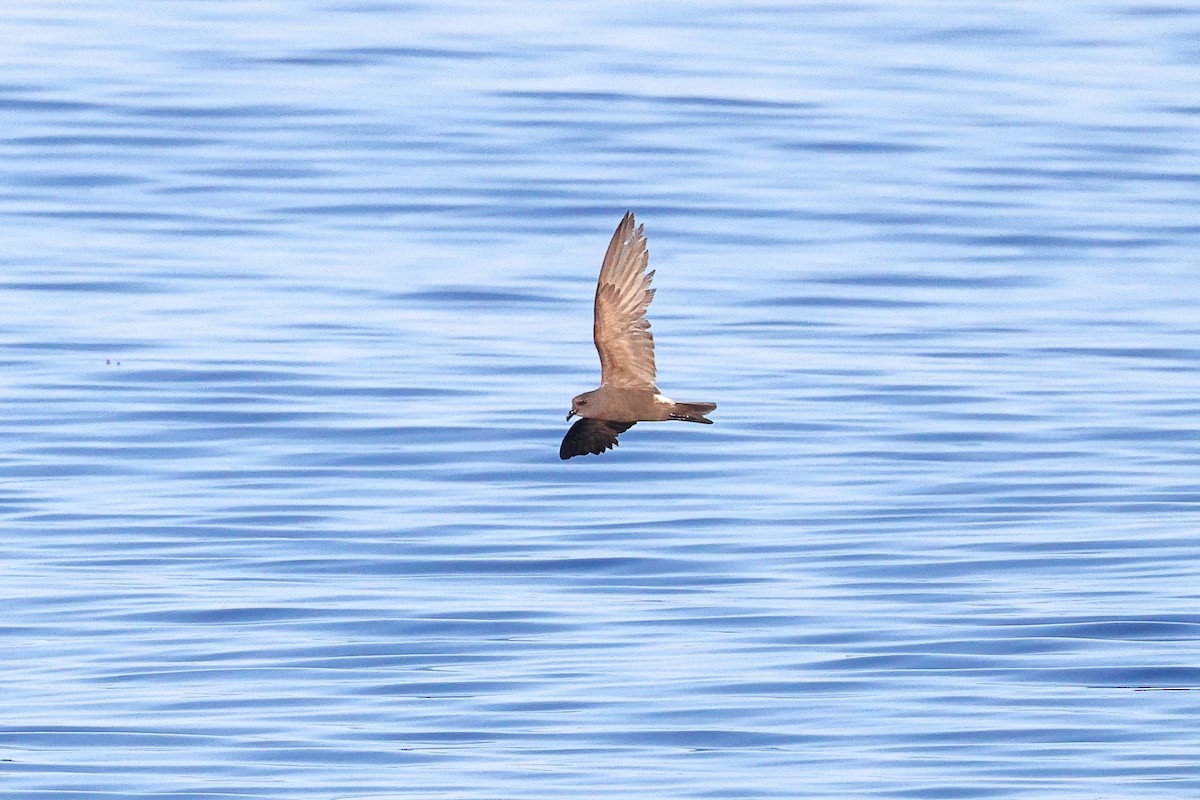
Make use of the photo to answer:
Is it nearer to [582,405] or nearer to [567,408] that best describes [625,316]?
[582,405]

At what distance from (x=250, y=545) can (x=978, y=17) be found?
1944cm

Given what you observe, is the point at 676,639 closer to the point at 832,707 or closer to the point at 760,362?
the point at 832,707

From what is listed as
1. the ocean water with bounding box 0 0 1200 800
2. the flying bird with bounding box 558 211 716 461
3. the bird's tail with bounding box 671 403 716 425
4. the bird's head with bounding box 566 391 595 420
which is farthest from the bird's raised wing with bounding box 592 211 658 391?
the ocean water with bounding box 0 0 1200 800

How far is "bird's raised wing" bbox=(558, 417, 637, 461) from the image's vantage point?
1095cm

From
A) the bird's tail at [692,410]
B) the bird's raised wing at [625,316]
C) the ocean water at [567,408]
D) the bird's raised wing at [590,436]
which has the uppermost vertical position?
the ocean water at [567,408]

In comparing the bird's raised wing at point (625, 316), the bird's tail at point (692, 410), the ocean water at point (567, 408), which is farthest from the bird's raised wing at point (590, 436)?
the ocean water at point (567, 408)

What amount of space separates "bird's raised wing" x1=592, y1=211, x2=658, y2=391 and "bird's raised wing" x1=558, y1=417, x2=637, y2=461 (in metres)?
0.39

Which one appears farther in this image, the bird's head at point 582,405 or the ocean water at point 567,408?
the ocean water at point 567,408

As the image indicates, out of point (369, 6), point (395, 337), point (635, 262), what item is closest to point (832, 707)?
point (635, 262)

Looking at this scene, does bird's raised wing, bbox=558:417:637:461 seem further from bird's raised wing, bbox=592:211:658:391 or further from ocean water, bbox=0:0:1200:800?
ocean water, bbox=0:0:1200:800

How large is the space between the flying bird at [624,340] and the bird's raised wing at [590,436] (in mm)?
236

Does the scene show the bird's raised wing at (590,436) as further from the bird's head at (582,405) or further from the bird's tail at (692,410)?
the bird's tail at (692,410)

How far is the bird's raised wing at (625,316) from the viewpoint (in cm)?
1052

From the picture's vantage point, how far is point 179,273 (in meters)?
22.6
